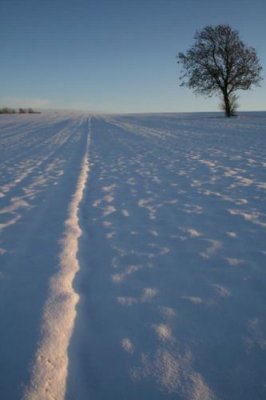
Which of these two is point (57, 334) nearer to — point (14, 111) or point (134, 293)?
point (134, 293)

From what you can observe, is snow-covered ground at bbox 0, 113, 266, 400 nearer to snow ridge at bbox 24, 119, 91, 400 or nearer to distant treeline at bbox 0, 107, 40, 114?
snow ridge at bbox 24, 119, 91, 400

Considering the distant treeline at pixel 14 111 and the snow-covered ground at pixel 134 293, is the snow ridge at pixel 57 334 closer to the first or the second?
the snow-covered ground at pixel 134 293

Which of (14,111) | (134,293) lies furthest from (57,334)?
(14,111)

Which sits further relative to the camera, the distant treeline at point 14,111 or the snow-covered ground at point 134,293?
the distant treeline at point 14,111

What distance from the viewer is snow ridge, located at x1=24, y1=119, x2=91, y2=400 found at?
2020 mm

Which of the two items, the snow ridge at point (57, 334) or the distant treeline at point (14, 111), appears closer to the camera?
the snow ridge at point (57, 334)

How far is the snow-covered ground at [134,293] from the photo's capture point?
2.11m

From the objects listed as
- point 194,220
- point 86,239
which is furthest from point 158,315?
point 194,220

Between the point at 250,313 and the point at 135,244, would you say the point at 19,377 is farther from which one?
the point at 135,244

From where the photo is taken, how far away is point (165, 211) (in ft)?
17.2

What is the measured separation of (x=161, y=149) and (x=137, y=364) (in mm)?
10663

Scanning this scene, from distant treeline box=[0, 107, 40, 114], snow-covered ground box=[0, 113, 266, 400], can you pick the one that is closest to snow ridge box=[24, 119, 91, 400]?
snow-covered ground box=[0, 113, 266, 400]

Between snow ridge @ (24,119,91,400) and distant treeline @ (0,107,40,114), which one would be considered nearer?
snow ridge @ (24,119,91,400)

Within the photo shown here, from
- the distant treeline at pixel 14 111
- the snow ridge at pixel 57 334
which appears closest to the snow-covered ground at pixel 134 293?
the snow ridge at pixel 57 334
